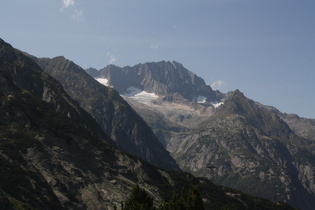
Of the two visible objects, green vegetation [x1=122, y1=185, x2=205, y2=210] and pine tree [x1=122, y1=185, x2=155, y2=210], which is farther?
pine tree [x1=122, y1=185, x2=155, y2=210]

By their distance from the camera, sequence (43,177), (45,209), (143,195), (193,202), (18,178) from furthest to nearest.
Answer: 1. (43,177)
2. (18,178)
3. (45,209)
4. (143,195)
5. (193,202)

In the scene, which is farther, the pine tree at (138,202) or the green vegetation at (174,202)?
the pine tree at (138,202)

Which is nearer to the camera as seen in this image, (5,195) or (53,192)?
(5,195)

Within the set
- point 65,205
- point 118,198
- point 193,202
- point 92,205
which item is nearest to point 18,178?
point 65,205

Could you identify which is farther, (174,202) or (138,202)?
(138,202)

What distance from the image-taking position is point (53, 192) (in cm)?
18250

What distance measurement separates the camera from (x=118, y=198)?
649 ft

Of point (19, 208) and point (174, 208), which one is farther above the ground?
point (174, 208)

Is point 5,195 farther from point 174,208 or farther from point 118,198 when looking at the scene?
point 174,208

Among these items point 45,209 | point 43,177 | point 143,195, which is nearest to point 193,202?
point 143,195

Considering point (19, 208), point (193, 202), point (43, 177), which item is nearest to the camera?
point (193, 202)

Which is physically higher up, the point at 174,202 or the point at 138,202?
the point at 174,202

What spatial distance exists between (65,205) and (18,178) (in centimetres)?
2371

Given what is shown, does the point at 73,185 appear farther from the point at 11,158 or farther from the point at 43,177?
the point at 11,158
